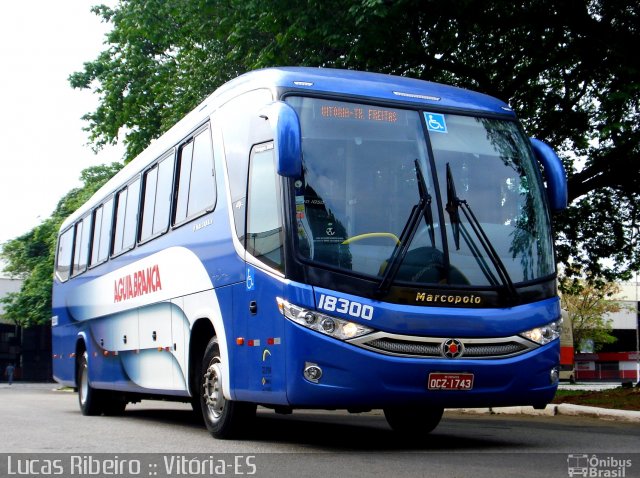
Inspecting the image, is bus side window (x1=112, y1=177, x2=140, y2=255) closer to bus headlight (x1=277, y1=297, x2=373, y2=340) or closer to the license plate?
bus headlight (x1=277, y1=297, x2=373, y2=340)

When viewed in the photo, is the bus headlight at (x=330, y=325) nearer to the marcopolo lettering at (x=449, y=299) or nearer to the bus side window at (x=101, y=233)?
the marcopolo lettering at (x=449, y=299)

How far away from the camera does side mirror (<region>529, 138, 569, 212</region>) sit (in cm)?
1020

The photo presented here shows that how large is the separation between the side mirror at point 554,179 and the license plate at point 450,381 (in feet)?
7.44

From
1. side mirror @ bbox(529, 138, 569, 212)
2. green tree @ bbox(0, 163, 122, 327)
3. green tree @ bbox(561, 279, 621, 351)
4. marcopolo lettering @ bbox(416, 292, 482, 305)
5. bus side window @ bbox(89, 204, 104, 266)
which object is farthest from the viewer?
green tree @ bbox(561, 279, 621, 351)

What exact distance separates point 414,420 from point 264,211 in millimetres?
3447

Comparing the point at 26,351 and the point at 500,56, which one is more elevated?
the point at 500,56

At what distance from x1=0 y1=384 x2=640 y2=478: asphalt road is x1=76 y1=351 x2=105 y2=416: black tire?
1.80 metres

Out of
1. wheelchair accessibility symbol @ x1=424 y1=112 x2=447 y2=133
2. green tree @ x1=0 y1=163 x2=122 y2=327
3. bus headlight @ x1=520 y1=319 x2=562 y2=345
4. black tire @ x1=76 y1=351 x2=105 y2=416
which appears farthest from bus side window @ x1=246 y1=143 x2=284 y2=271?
green tree @ x1=0 y1=163 x2=122 y2=327

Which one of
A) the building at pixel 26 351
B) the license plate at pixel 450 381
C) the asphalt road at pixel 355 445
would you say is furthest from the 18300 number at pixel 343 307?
the building at pixel 26 351

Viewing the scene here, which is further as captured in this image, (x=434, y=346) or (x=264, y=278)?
(x=264, y=278)

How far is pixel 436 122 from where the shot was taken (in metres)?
9.75

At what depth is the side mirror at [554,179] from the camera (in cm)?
1020

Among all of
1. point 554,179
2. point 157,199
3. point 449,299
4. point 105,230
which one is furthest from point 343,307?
point 105,230

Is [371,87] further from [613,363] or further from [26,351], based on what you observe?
[26,351]
